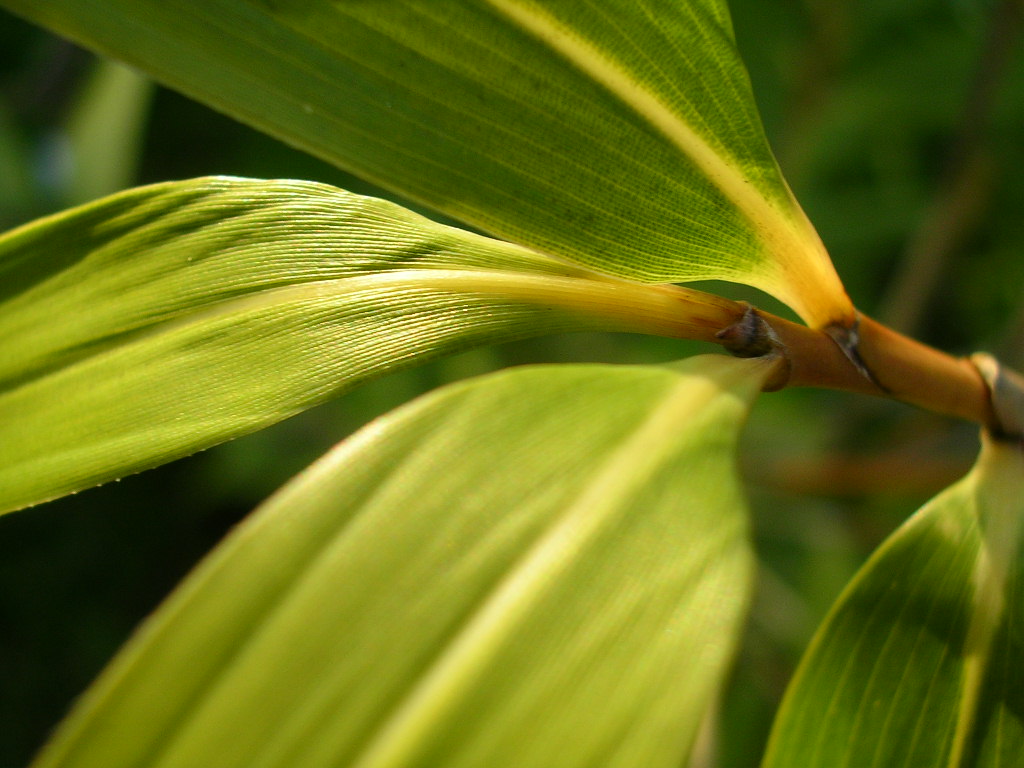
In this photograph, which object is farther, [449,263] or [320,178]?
[320,178]

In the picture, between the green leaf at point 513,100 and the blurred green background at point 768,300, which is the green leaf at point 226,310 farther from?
the blurred green background at point 768,300

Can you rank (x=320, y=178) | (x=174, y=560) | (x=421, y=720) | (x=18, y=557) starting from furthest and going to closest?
(x=174, y=560) → (x=18, y=557) → (x=320, y=178) → (x=421, y=720)

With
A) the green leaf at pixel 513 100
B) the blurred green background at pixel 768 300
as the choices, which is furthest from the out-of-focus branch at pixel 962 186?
the green leaf at pixel 513 100

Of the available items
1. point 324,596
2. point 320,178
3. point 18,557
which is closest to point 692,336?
point 324,596

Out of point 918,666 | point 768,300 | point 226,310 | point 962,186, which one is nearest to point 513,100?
point 226,310

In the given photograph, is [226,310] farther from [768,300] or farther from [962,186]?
[768,300]

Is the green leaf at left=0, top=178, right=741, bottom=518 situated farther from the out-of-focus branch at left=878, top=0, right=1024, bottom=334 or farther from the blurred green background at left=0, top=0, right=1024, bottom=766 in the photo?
the out-of-focus branch at left=878, top=0, right=1024, bottom=334

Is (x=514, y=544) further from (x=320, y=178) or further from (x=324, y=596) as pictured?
(x=320, y=178)
